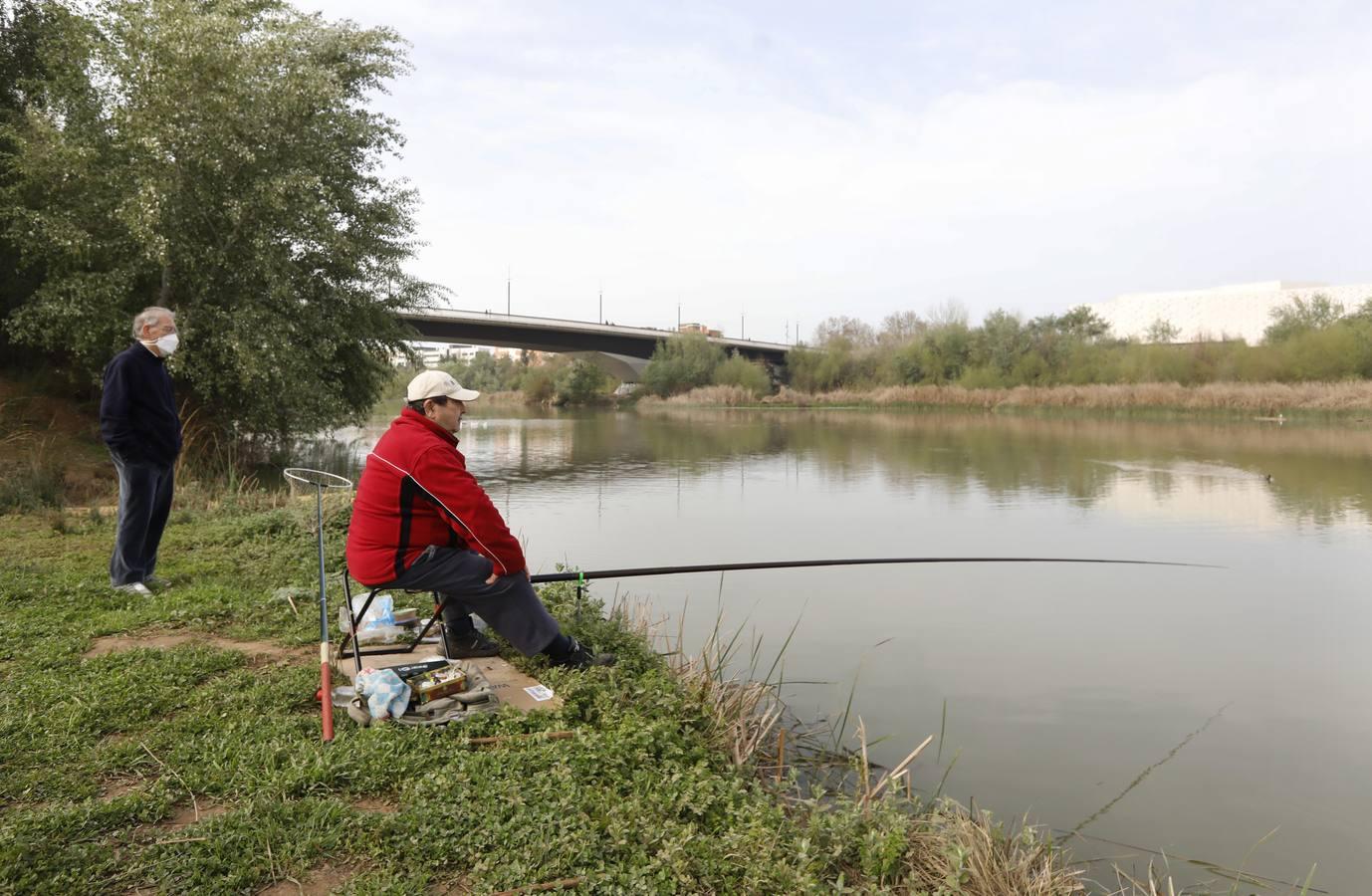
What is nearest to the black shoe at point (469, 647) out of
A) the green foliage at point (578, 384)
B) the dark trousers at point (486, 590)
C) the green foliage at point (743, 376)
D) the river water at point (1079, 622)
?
the dark trousers at point (486, 590)

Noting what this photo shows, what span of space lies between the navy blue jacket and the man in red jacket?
7.87 ft

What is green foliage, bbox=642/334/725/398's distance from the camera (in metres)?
60.3

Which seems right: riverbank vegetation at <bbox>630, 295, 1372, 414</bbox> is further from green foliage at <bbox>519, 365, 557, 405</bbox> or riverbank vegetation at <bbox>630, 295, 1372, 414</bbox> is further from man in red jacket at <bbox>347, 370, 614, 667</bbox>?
man in red jacket at <bbox>347, 370, 614, 667</bbox>

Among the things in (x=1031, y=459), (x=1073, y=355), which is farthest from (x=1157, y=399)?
(x=1031, y=459)

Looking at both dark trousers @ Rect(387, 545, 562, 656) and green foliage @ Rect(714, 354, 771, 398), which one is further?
green foliage @ Rect(714, 354, 771, 398)

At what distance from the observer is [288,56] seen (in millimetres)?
Answer: 13984

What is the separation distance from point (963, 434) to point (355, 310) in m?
19.6

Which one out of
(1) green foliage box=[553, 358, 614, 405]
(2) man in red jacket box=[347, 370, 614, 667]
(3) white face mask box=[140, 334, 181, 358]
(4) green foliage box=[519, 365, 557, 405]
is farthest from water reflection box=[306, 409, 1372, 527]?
(4) green foliage box=[519, 365, 557, 405]

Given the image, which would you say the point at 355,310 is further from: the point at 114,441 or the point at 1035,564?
the point at 1035,564

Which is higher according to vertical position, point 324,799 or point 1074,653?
point 324,799

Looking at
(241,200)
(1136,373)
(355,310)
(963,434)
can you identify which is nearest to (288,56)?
(241,200)

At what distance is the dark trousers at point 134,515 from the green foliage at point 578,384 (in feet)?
203

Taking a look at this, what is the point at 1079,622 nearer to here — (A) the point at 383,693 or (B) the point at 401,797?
(A) the point at 383,693

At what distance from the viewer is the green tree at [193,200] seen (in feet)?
40.8
